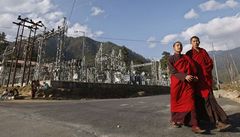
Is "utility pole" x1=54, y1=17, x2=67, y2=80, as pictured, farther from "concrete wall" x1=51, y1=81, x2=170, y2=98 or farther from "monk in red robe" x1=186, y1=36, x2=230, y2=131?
"monk in red robe" x1=186, y1=36, x2=230, y2=131

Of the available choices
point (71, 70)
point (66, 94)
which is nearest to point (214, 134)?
point (66, 94)

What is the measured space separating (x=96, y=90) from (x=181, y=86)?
21.5 m

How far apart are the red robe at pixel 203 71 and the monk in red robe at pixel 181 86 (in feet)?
0.50


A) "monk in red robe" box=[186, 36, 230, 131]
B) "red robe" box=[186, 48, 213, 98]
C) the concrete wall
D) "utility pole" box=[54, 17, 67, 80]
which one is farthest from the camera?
"utility pole" box=[54, 17, 67, 80]

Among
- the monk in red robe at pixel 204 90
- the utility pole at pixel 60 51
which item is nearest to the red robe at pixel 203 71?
the monk in red robe at pixel 204 90

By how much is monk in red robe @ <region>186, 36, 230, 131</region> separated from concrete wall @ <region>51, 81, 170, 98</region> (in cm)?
1803

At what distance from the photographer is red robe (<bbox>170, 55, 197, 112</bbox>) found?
5.42 meters

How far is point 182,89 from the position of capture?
5516 mm

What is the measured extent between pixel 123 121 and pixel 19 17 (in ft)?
81.9

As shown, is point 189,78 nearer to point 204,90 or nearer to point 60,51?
point 204,90

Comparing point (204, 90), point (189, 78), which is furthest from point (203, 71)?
point (189, 78)

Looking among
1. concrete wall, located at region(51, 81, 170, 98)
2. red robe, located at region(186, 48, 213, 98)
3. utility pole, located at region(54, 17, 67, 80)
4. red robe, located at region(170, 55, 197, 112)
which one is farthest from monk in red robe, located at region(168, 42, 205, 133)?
utility pole, located at region(54, 17, 67, 80)

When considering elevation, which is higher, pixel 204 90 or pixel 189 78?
pixel 189 78

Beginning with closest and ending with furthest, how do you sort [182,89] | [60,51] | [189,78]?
[189,78], [182,89], [60,51]
